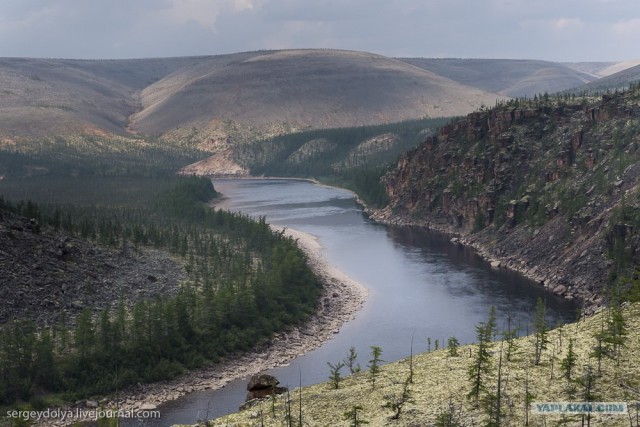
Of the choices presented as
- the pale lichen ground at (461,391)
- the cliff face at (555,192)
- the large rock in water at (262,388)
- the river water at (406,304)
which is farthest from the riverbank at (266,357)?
the cliff face at (555,192)

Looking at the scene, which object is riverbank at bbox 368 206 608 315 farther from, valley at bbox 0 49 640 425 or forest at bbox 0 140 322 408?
forest at bbox 0 140 322 408

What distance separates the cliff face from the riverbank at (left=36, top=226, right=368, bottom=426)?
1411 inches

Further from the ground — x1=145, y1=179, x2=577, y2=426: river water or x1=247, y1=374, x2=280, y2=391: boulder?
x1=247, y1=374, x2=280, y2=391: boulder

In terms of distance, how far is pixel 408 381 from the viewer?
65375 millimetres

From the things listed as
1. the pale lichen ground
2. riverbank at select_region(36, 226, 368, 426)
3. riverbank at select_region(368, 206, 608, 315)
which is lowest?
riverbank at select_region(36, 226, 368, 426)

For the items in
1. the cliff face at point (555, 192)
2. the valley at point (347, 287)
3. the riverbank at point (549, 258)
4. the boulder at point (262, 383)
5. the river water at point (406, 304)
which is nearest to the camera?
the valley at point (347, 287)

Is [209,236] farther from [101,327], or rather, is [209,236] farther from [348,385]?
[348,385]

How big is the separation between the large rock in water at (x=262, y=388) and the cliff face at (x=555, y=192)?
6167cm

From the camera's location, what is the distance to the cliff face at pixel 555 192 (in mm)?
123312

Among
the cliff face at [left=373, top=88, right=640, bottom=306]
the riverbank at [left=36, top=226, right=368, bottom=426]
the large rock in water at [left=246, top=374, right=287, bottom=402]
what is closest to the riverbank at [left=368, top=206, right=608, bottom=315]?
the cliff face at [left=373, top=88, right=640, bottom=306]

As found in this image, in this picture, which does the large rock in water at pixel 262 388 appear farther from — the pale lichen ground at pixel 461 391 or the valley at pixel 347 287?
the valley at pixel 347 287

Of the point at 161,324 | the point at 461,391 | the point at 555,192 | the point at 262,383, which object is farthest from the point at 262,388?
the point at 555,192

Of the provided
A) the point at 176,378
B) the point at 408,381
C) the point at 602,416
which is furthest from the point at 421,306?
the point at 602,416

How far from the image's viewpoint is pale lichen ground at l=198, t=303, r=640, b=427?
56.7 m
